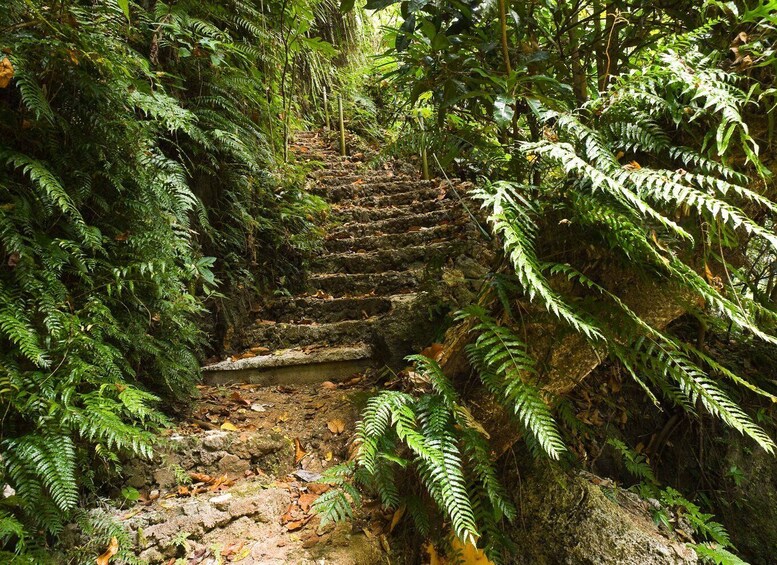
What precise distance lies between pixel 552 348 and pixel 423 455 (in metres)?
0.74

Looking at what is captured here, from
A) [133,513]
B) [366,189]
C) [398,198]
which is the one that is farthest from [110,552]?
[366,189]

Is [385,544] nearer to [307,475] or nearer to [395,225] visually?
[307,475]

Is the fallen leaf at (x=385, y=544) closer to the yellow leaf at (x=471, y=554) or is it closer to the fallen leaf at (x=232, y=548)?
the yellow leaf at (x=471, y=554)

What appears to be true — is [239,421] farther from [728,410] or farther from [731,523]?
[731,523]

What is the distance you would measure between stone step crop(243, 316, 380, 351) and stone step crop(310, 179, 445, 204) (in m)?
2.55

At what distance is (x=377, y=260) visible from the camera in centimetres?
431

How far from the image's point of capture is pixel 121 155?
2.21 m

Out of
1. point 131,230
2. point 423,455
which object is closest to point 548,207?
point 423,455

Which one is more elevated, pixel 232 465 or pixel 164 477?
pixel 164 477

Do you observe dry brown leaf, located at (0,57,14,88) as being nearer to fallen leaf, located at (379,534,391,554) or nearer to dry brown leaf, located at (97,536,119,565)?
dry brown leaf, located at (97,536,119,565)

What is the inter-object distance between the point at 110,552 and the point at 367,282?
278 centimetres

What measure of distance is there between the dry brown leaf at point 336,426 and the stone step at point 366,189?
12.3 ft

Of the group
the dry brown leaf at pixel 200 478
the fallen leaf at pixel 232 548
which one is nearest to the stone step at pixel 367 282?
the dry brown leaf at pixel 200 478

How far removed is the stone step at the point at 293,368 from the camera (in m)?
3.14
